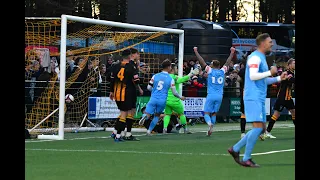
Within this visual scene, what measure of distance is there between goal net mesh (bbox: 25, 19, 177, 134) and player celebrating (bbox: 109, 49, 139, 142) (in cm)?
243

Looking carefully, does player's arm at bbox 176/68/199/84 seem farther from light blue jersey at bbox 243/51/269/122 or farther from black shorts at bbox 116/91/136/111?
light blue jersey at bbox 243/51/269/122

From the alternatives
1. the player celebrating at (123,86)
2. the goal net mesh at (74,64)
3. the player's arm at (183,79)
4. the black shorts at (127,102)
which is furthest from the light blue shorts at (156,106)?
the goal net mesh at (74,64)

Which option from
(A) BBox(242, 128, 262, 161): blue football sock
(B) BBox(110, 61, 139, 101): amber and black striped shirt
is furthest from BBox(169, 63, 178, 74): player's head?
(A) BBox(242, 128, 262, 161): blue football sock

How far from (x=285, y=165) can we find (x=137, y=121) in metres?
11.4

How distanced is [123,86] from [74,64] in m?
4.18

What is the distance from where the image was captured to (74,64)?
23297 millimetres

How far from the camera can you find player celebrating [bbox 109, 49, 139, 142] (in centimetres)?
1928

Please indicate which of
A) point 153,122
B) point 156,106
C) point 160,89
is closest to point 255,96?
point 160,89

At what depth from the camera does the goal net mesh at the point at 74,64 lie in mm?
21391

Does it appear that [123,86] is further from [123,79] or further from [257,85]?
[257,85]

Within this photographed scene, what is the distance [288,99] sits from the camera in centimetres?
2089

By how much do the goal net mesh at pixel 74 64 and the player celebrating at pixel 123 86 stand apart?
2.43m
